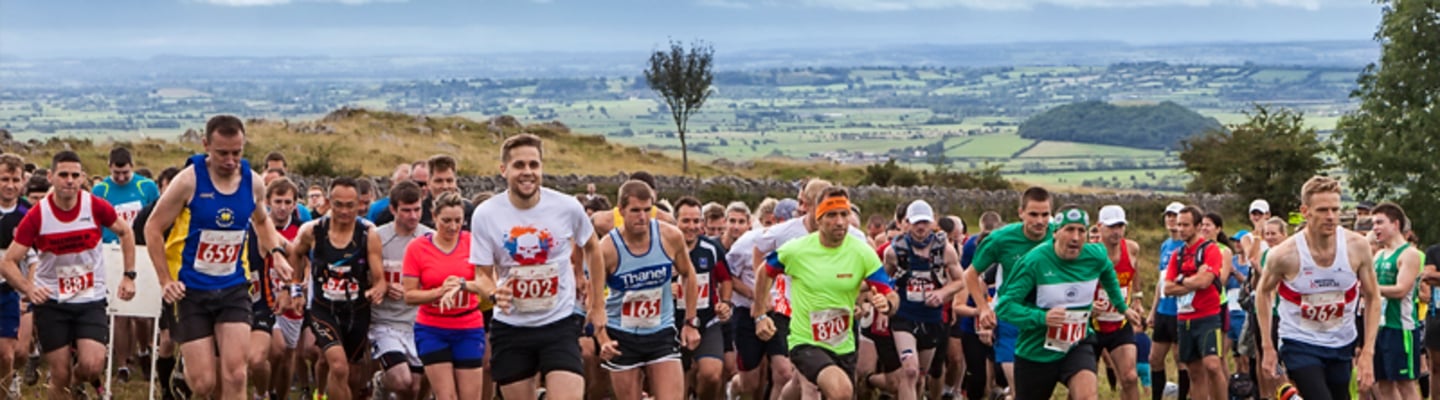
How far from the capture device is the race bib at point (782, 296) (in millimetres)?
10665

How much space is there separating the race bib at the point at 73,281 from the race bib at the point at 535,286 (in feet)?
11.8

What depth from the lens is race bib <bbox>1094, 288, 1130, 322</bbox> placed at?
9938 millimetres

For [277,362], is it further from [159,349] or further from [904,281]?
[904,281]

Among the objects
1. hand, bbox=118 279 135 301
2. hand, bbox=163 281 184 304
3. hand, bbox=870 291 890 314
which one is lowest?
hand, bbox=870 291 890 314

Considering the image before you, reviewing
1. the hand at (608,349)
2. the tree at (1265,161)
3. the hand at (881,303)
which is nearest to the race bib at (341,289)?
the hand at (608,349)

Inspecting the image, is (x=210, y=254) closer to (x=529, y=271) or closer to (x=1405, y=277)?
(x=529, y=271)

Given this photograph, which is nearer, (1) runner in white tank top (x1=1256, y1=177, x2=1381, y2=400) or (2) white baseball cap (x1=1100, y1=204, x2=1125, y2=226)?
(1) runner in white tank top (x1=1256, y1=177, x2=1381, y2=400)

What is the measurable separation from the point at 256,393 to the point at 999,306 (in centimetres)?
509

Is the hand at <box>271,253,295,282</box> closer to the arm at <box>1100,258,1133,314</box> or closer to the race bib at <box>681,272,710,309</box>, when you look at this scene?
the race bib at <box>681,272,710,309</box>

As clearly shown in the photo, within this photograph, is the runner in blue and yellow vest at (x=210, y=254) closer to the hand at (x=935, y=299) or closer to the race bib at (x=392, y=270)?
the race bib at (x=392, y=270)

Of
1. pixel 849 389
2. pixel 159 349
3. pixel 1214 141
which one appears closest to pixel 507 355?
pixel 849 389

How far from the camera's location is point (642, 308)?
9.36m

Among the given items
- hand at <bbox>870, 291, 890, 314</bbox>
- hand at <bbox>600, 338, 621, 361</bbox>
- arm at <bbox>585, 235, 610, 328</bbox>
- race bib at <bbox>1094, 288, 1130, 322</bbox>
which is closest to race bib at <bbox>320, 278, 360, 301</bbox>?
hand at <bbox>600, 338, 621, 361</bbox>

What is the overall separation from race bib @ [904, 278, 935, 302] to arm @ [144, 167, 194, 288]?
5125 millimetres
